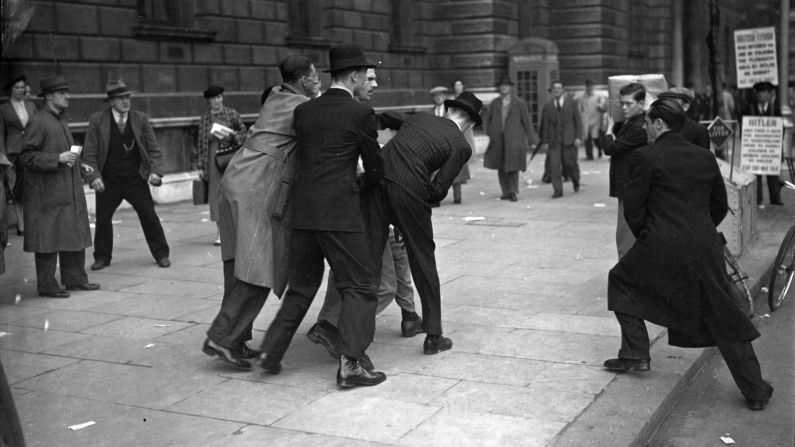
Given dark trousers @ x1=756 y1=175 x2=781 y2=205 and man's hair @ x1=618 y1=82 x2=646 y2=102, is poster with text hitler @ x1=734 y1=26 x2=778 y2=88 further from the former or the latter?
man's hair @ x1=618 y1=82 x2=646 y2=102

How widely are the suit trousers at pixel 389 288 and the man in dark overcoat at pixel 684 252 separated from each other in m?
1.58

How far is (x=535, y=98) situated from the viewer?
26297mm

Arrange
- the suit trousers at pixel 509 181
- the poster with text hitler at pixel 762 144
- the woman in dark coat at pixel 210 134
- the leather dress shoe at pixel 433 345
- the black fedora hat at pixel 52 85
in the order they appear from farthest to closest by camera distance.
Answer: the suit trousers at pixel 509 181 < the poster with text hitler at pixel 762 144 < the woman in dark coat at pixel 210 134 < the black fedora hat at pixel 52 85 < the leather dress shoe at pixel 433 345

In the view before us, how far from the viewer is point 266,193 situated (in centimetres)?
604

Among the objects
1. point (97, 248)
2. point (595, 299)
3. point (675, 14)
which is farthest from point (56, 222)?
point (675, 14)

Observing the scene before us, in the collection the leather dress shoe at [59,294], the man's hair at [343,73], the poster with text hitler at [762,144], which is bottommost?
the leather dress shoe at [59,294]

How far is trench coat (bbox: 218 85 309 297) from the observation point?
600cm

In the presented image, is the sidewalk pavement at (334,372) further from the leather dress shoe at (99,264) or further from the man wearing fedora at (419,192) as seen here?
the man wearing fedora at (419,192)

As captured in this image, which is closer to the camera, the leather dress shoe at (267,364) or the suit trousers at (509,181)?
the leather dress shoe at (267,364)

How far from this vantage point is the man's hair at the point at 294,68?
6.12 meters

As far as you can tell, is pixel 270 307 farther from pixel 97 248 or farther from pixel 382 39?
pixel 382 39

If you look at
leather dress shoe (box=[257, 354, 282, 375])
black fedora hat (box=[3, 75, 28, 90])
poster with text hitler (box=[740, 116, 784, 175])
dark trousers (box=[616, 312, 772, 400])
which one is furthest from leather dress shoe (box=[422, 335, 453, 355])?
black fedora hat (box=[3, 75, 28, 90])

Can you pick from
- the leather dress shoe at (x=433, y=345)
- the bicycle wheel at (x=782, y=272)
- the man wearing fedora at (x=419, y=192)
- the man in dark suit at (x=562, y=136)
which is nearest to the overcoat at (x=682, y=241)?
the man wearing fedora at (x=419, y=192)

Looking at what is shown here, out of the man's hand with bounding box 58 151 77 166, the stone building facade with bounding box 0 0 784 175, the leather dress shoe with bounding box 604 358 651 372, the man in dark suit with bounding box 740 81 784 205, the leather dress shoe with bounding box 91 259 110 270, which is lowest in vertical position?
the leather dress shoe with bounding box 604 358 651 372
